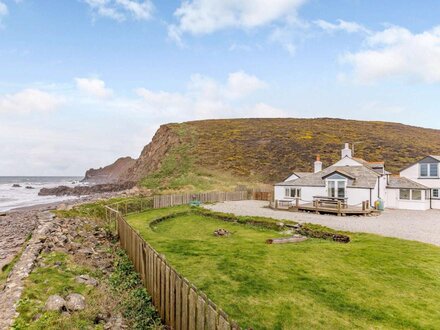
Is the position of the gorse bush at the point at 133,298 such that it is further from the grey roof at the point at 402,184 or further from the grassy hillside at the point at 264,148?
the grassy hillside at the point at 264,148

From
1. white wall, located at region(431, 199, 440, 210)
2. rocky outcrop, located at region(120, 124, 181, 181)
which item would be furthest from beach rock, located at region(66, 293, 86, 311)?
rocky outcrop, located at region(120, 124, 181, 181)

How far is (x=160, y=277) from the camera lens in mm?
7883

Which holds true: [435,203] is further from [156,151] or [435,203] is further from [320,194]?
[156,151]

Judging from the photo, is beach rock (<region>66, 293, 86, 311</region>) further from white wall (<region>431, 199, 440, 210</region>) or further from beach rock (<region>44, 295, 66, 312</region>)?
white wall (<region>431, 199, 440, 210</region>)

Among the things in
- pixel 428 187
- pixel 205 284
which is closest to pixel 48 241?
pixel 205 284

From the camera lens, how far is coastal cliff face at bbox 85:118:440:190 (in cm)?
5931

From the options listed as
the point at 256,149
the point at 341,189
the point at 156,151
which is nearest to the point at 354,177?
the point at 341,189

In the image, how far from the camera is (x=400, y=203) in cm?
Result: 3275

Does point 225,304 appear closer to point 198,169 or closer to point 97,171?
point 198,169

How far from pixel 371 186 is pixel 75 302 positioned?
94.9ft

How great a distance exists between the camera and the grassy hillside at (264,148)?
5972 cm

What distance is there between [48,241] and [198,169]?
47.8 m

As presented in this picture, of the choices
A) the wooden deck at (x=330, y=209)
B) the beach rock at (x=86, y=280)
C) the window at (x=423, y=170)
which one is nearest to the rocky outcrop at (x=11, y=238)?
the beach rock at (x=86, y=280)

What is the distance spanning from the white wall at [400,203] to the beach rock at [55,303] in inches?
1372
